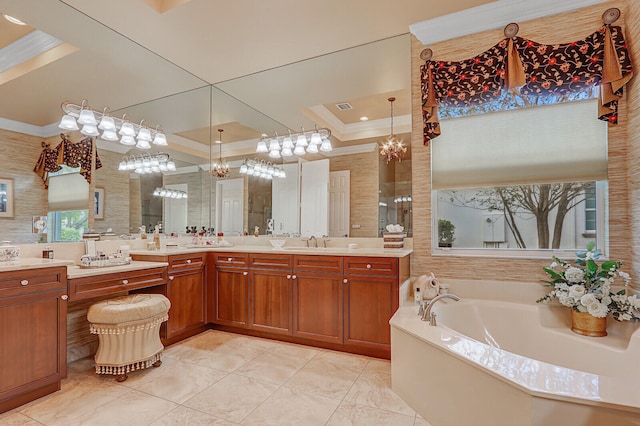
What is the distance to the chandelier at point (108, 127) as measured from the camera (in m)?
2.60

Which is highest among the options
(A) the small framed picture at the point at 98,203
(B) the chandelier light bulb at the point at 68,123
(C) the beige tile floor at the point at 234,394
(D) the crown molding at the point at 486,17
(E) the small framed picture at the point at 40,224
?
(D) the crown molding at the point at 486,17

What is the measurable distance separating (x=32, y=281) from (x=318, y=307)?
2030mm

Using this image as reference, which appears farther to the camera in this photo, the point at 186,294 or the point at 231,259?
the point at 231,259

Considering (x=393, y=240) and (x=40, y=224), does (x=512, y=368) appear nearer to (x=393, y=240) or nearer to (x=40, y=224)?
(x=393, y=240)

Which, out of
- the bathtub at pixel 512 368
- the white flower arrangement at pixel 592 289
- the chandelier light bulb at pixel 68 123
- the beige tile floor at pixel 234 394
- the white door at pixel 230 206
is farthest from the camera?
the white door at pixel 230 206

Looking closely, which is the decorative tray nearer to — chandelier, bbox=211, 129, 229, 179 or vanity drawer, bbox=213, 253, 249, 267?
vanity drawer, bbox=213, 253, 249, 267

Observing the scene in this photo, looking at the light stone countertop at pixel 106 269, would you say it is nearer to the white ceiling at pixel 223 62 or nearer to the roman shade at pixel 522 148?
the white ceiling at pixel 223 62

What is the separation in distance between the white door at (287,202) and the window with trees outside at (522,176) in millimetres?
1603

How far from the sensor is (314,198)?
3.56m

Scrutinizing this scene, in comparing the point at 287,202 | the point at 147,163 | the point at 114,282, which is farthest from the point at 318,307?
the point at 147,163

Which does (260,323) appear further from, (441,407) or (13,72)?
(13,72)

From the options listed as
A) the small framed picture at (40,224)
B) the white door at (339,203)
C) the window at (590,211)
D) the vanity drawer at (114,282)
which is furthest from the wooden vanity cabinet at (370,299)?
the small framed picture at (40,224)

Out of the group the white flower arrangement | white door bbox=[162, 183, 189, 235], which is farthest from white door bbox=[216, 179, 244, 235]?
the white flower arrangement

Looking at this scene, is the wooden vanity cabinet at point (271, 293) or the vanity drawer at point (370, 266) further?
the wooden vanity cabinet at point (271, 293)
